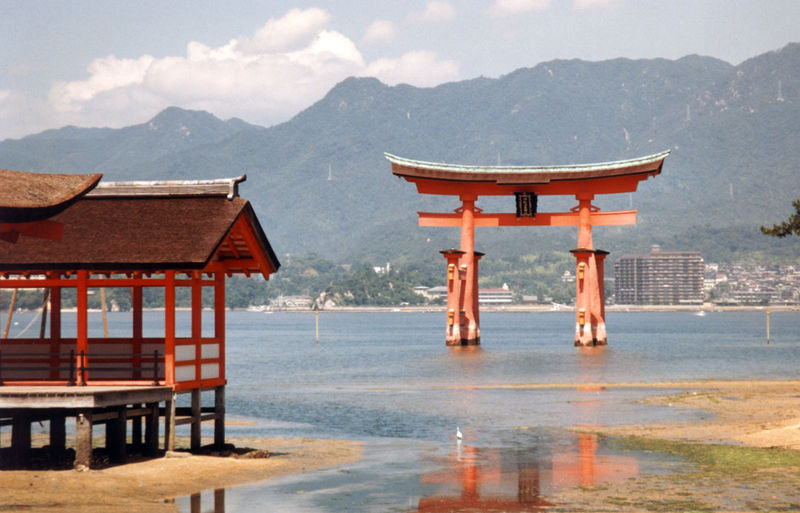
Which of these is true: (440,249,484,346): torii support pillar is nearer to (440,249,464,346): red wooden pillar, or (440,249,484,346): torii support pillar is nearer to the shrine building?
(440,249,464,346): red wooden pillar

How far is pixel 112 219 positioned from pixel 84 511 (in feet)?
22.4

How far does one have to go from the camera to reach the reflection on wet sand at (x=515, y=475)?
57.9ft

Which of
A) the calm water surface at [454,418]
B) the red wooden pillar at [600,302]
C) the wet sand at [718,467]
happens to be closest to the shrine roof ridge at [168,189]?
the calm water surface at [454,418]

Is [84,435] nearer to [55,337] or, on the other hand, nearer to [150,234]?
[150,234]

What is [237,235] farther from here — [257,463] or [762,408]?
[762,408]

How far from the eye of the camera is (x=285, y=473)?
20.7 m

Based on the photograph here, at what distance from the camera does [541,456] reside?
918 inches

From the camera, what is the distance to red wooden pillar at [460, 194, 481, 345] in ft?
234

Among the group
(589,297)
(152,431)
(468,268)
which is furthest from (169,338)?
(589,297)

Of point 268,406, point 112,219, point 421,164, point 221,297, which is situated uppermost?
point 421,164

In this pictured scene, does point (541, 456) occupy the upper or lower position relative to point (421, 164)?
lower

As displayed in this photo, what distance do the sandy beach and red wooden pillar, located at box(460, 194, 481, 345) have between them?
4480 centimetres

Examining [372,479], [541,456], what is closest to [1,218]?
[372,479]

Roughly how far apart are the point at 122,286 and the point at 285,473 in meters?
4.53
